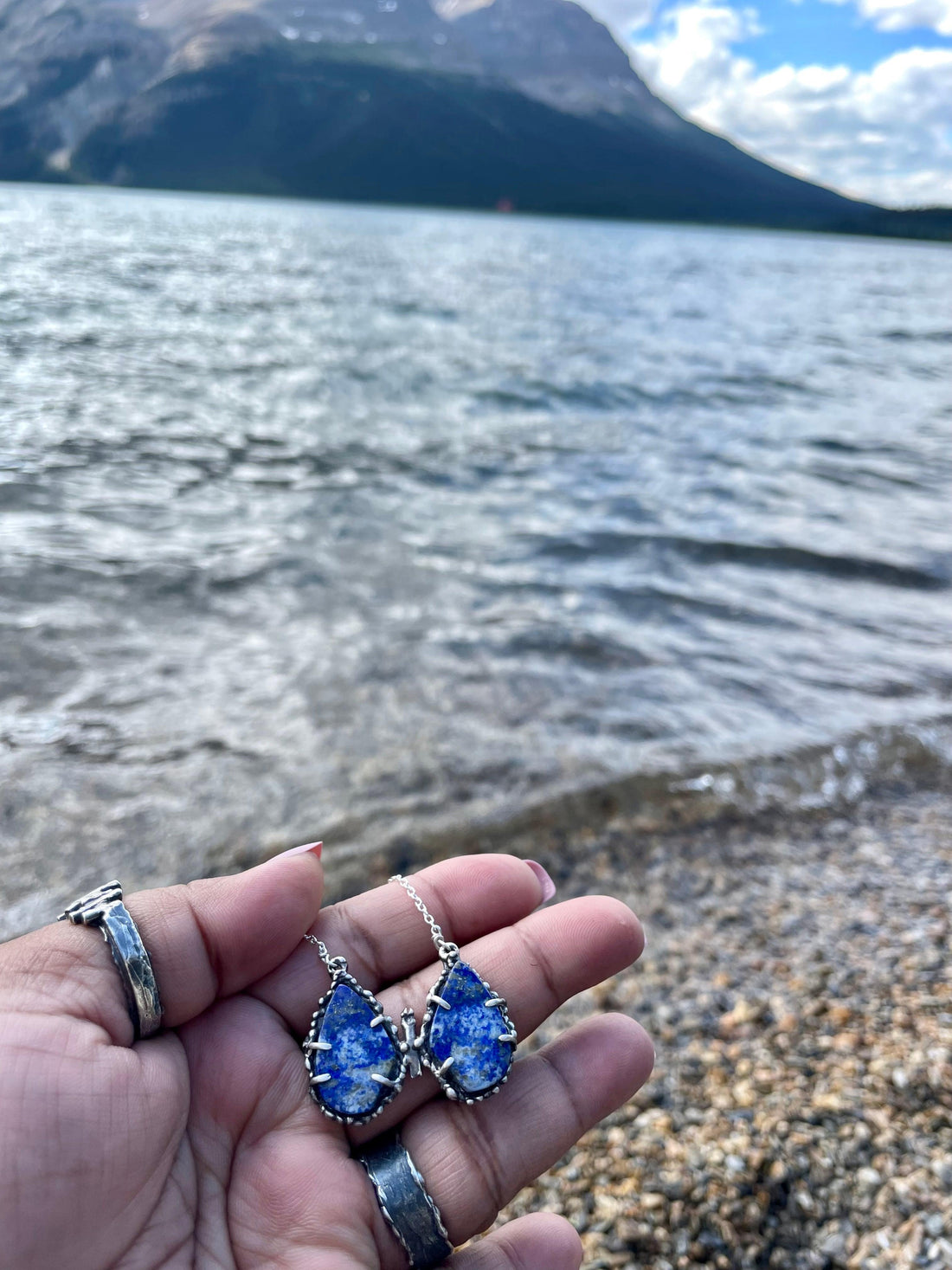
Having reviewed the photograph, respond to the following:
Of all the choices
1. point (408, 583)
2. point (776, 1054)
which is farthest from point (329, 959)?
point (408, 583)

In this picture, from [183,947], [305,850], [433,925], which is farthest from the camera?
[433,925]

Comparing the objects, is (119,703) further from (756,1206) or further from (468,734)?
(756,1206)

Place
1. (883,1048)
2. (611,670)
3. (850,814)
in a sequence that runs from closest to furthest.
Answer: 1. (883,1048)
2. (850,814)
3. (611,670)

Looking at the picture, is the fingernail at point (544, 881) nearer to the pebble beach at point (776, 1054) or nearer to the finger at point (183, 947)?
the finger at point (183, 947)

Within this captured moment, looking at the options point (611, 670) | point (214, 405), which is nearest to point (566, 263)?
point (214, 405)

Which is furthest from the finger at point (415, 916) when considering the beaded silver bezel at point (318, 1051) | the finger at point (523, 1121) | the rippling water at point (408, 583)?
the rippling water at point (408, 583)

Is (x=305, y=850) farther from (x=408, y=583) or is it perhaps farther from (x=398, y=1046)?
(x=408, y=583)

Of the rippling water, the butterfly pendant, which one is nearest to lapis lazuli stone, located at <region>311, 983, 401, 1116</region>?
the butterfly pendant
